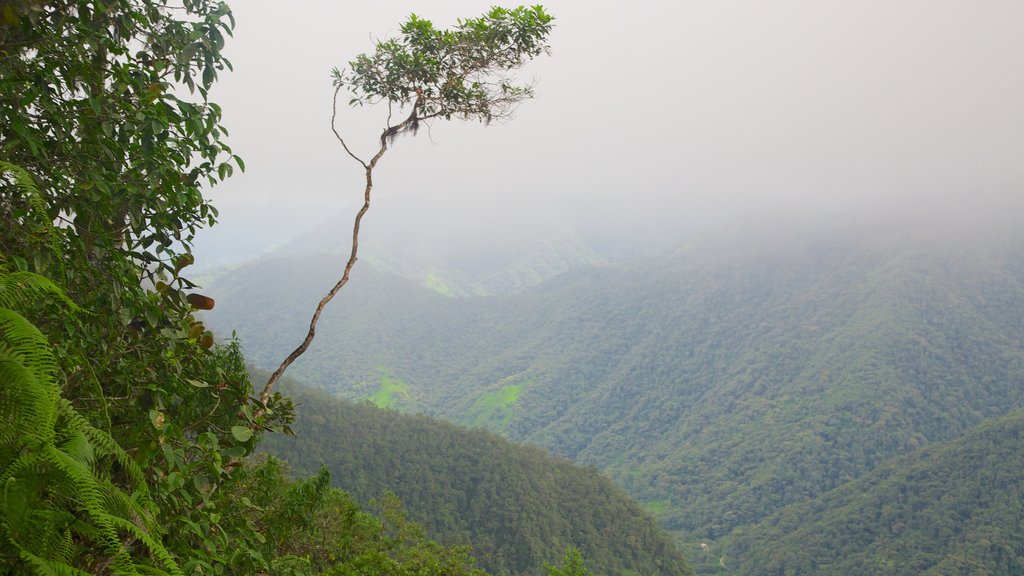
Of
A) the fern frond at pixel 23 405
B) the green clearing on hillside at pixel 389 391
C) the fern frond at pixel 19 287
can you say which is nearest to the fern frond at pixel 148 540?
the fern frond at pixel 23 405

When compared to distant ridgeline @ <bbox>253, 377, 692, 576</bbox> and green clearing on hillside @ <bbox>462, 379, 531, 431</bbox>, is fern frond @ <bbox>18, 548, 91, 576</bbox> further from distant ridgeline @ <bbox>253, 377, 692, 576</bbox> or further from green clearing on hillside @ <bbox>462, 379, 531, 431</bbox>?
green clearing on hillside @ <bbox>462, 379, 531, 431</bbox>

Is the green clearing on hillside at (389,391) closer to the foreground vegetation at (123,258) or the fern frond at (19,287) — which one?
the foreground vegetation at (123,258)


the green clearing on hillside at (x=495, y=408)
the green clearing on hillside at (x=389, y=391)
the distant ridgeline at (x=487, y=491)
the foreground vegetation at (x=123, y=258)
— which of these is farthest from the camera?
the green clearing on hillside at (x=389, y=391)

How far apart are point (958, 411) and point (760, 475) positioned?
44378mm

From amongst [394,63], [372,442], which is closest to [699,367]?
[372,442]

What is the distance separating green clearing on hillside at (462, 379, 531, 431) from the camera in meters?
137

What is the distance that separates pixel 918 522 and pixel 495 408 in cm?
8592

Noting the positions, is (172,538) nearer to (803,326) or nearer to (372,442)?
(372,442)

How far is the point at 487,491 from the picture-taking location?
60.0 meters

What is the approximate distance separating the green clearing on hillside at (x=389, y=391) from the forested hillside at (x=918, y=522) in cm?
7950

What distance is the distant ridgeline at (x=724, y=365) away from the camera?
107438 mm

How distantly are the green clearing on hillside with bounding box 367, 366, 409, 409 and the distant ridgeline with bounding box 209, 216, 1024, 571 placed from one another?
1.76 feet

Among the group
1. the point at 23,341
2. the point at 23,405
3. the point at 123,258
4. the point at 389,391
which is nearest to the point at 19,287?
the point at 23,341

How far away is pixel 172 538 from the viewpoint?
3043 mm
